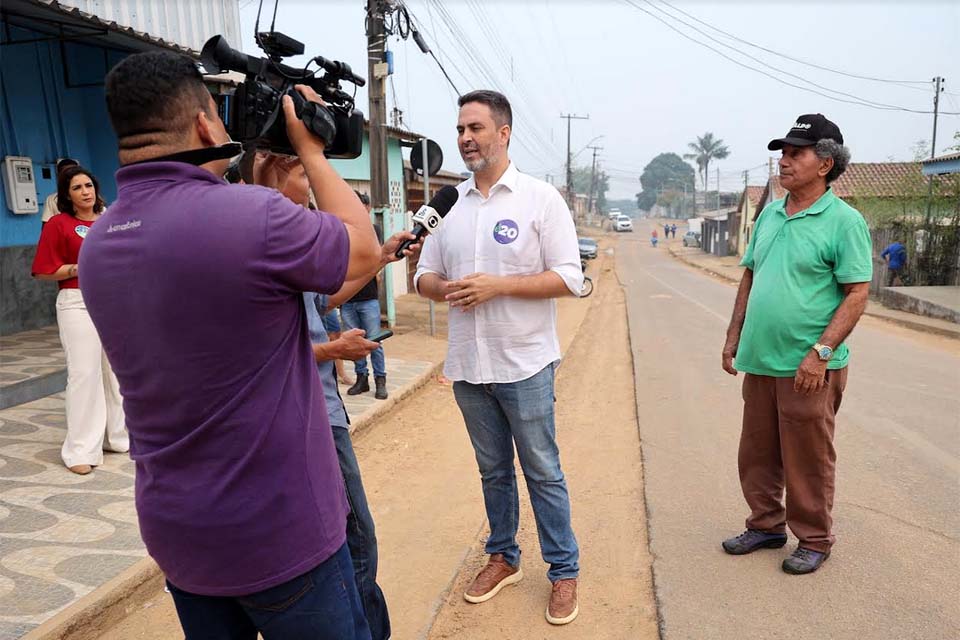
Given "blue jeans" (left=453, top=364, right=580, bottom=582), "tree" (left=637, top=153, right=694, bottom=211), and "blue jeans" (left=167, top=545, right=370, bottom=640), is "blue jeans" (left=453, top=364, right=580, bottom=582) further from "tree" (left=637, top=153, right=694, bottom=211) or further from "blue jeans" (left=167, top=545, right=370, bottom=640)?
"tree" (left=637, top=153, right=694, bottom=211)

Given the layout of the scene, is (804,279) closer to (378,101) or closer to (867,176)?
(378,101)

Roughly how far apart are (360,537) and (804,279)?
231 centimetres

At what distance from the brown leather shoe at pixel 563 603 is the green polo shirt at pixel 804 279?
1.37 metres

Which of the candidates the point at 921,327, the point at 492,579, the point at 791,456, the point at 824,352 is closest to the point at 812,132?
the point at 824,352

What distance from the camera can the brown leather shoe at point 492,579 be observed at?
320cm

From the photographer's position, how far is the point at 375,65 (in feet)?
31.9

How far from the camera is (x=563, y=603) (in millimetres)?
3033

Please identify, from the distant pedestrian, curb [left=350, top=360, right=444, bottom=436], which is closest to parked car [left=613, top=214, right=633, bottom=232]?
the distant pedestrian

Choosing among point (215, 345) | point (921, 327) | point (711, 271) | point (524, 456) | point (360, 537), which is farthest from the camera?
point (711, 271)

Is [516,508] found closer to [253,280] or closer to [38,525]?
[253,280]

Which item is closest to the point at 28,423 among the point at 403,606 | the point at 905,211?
the point at 403,606

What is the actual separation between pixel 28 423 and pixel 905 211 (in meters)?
18.2

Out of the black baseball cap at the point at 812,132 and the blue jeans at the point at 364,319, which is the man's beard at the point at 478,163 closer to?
the black baseball cap at the point at 812,132

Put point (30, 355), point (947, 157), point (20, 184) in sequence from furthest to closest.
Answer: point (947, 157) → point (20, 184) → point (30, 355)
